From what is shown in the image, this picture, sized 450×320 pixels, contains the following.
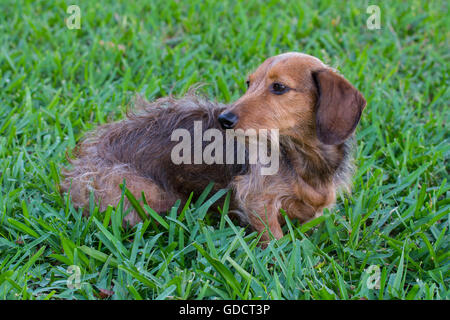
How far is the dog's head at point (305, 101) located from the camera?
A: 3043 millimetres

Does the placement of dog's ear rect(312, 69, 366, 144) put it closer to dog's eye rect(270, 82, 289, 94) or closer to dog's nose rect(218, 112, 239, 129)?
dog's eye rect(270, 82, 289, 94)

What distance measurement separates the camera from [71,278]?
9.78 ft

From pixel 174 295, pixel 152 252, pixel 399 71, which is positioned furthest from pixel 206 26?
pixel 174 295

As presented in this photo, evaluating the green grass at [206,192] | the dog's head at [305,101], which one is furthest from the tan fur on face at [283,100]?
the green grass at [206,192]

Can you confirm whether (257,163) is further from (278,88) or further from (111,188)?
(111,188)

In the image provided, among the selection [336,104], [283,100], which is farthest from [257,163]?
[336,104]

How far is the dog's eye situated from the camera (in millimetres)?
3068

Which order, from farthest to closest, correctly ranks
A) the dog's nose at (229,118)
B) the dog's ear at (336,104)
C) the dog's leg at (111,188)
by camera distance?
the dog's leg at (111,188), the dog's ear at (336,104), the dog's nose at (229,118)

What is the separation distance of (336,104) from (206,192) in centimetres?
106

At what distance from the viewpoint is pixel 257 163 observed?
10.8 feet

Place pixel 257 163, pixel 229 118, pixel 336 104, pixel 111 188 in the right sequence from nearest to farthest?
pixel 229 118
pixel 336 104
pixel 257 163
pixel 111 188

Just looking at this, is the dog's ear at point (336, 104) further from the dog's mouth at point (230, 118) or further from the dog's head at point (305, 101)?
the dog's mouth at point (230, 118)

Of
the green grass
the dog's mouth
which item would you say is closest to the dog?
the dog's mouth
